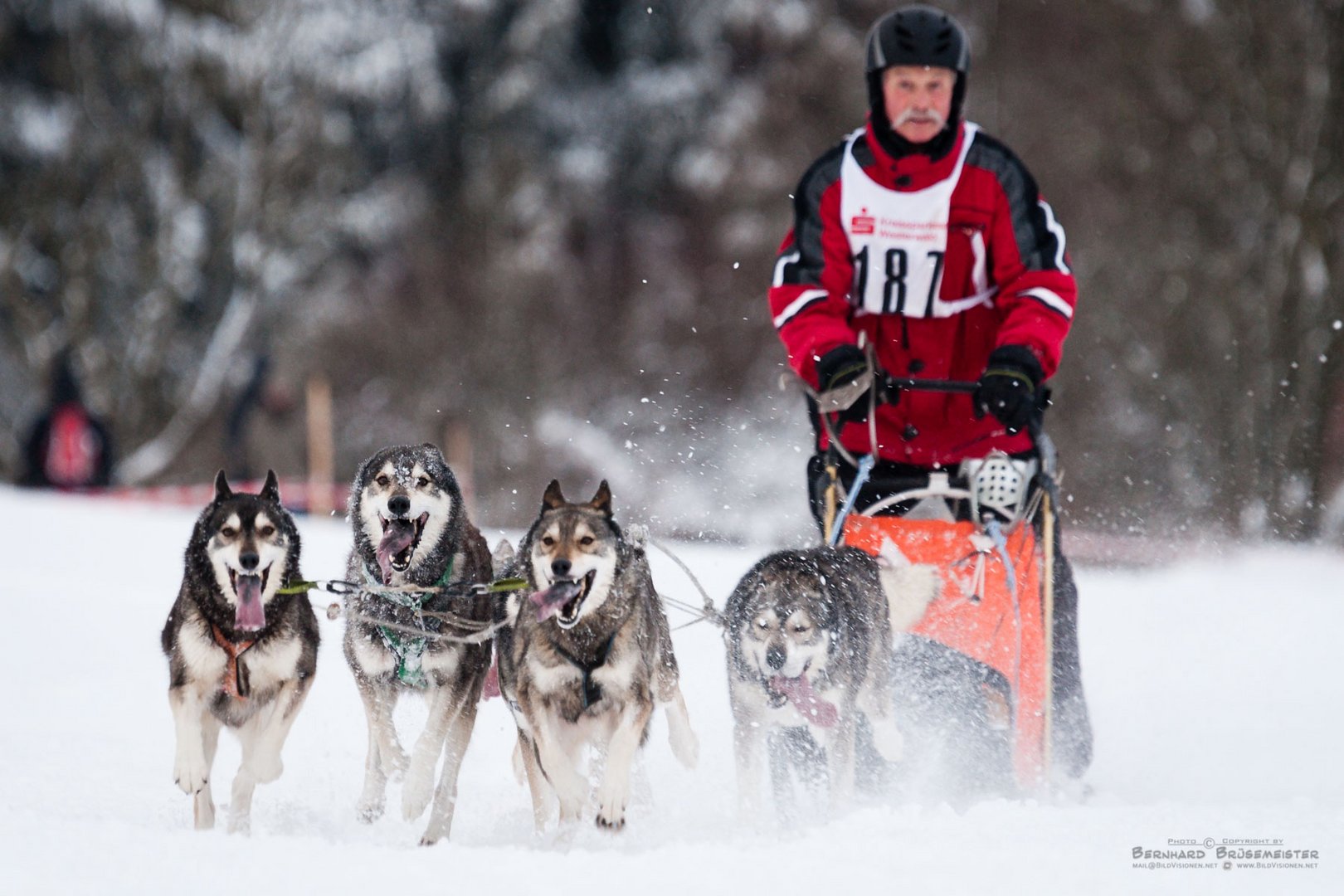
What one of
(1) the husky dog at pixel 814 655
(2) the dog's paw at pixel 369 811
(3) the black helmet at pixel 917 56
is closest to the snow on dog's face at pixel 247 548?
(2) the dog's paw at pixel 369 811

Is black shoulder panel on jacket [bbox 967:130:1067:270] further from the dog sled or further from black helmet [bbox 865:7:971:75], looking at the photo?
the dog sled

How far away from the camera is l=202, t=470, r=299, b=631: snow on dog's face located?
3.54 meters

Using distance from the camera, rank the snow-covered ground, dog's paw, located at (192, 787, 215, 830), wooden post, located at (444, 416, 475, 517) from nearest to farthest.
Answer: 1. the snow-covered ground
2. dog's paw, located at (192, 787, 215, 830)
3. wooden post, located at (444, 416, 475, 517)

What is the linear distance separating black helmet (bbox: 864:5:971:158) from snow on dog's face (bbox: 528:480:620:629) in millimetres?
1236

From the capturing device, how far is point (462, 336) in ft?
58.9

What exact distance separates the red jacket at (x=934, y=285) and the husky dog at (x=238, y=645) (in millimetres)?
1445

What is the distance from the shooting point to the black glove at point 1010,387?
12.3ft

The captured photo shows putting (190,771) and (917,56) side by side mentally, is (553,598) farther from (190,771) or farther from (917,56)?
(917,56)

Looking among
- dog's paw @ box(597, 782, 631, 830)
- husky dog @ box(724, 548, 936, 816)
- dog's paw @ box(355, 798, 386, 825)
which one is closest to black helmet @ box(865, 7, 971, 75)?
husky dog @ box(724, 548, 936, 816)

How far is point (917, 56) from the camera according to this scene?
4047 millimetres

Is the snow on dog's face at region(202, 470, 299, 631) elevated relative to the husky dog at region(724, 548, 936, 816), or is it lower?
elevated


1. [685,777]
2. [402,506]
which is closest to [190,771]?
[402,506]

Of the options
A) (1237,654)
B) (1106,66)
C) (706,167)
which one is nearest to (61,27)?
(706,167)

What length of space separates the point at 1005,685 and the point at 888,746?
333 mm
